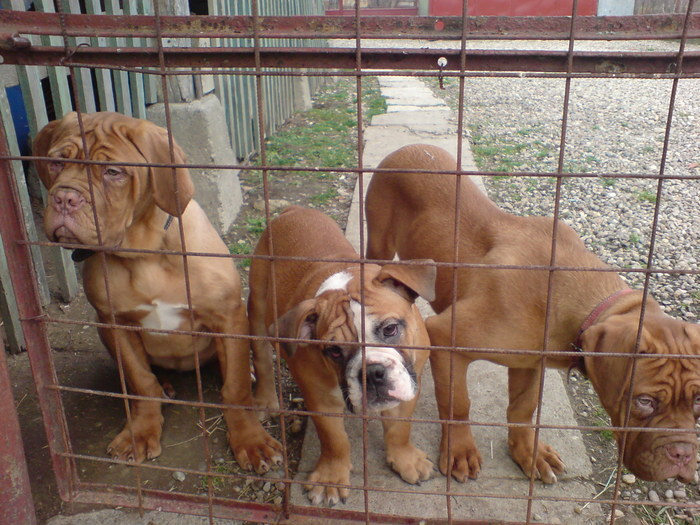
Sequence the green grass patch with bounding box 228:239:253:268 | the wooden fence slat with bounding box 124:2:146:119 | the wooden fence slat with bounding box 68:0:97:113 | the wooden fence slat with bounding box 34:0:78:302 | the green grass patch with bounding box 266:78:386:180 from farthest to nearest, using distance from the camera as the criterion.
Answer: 1. the green grass patch with bounding box 266:78:386:180
2. the green grass patch with bounding box 228:239:253:268
3. the wooden fence slat with bounding box 124:2:146:119
4. the wooden fence slat with bounding box 68:0:97:113
5. the wooden fence slat with bounding box 34:0:78:302

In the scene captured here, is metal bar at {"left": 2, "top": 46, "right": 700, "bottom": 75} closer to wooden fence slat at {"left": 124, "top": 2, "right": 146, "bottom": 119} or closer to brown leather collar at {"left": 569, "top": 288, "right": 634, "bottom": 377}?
brown leather collar at {"left": 569, "top": 288, "right": 634, "bottom": 377}

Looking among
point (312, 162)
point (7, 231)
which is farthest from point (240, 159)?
point (7, 231)

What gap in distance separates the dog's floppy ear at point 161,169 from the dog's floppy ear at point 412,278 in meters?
0.90

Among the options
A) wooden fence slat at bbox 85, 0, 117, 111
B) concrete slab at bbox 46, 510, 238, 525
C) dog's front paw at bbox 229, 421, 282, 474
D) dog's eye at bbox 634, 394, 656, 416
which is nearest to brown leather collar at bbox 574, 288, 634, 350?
dog's eye at bbox 634, 394, 656, 416

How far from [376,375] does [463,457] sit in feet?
2.65

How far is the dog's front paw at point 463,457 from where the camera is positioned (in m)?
3.08

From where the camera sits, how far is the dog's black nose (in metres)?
2.61

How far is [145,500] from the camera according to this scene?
8.89ft

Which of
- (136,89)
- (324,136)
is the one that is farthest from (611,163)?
(136,89)

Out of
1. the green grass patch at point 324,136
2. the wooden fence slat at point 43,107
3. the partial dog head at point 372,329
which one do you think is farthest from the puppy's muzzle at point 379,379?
the green grass patch at point 324,136

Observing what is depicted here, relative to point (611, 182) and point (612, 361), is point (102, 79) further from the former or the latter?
point (611, 182)

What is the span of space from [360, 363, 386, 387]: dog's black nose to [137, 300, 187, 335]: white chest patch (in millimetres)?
1014

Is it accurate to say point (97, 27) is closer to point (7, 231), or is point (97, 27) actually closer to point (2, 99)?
point (7, 231)

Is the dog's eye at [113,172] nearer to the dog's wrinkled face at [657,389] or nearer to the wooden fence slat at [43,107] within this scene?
the wooden fence slat at [43,107]
